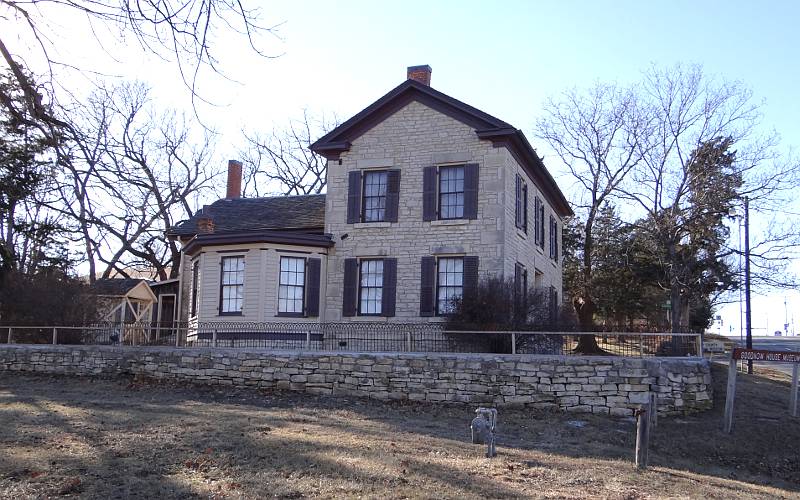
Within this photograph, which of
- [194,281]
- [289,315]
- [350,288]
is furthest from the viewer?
[194,281]

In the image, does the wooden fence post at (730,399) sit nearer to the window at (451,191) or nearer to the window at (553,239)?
the window at (451,191)

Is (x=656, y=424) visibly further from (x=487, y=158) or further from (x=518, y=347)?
(x=487, y=158)

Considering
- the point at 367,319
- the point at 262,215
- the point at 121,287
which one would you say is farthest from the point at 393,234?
the point at 121,287

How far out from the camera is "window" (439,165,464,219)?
21.5 metres

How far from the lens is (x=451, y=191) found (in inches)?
853

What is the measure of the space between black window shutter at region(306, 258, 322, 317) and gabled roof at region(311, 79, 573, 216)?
3.64 m

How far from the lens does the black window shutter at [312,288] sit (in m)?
21.6

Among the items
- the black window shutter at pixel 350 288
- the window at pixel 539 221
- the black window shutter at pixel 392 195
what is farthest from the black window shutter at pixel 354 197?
the window at pixel 539 221

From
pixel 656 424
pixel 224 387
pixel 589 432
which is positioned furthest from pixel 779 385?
pixel 224 387

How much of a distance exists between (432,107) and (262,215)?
26.3 ft

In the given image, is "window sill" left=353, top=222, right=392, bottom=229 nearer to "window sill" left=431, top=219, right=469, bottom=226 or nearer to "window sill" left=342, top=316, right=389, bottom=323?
"window sill" left=431, top=219, right=469, bottom=226

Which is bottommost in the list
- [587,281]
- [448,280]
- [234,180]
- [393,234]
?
[448,280]

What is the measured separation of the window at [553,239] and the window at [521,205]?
17.6ft

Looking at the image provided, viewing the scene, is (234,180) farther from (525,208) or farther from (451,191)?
(525,208)
